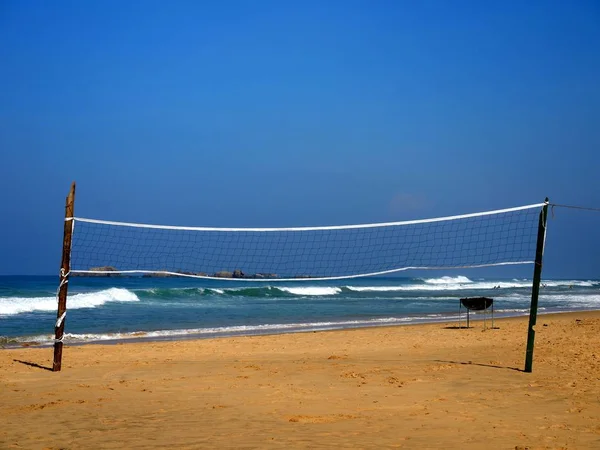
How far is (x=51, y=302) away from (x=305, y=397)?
20.0 m

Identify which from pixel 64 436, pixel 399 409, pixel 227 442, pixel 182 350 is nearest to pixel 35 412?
pixel 64 436

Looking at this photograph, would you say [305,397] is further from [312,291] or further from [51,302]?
[312,291]

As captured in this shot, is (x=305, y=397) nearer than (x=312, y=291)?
Yes

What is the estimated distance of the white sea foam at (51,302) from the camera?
22.0m

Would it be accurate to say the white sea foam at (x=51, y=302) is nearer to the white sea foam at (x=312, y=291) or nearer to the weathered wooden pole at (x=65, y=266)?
the white sea foam at (x=312, y=291)

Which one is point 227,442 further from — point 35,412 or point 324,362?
point 324,362

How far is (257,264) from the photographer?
44.1 ft

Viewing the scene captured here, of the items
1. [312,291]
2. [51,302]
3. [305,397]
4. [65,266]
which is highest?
[65,266]

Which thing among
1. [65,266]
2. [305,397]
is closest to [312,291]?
[65,266]

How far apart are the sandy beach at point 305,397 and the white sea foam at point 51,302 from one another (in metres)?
11.3

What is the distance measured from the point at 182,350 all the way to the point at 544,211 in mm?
6428

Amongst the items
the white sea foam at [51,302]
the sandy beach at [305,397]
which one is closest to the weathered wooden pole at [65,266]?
the sandy beach at [305,397]

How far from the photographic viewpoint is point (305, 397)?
6.87m

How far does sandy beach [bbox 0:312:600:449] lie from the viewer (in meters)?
5.25
